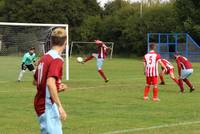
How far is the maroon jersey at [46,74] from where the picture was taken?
22.5 feet

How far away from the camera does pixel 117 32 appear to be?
A: 243 ft

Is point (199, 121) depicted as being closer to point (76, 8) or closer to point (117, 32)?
point (117, 32)

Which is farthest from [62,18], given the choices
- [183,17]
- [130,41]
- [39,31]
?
[39,31]

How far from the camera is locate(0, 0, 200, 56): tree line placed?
2425 inches

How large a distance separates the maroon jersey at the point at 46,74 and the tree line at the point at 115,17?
171 feet

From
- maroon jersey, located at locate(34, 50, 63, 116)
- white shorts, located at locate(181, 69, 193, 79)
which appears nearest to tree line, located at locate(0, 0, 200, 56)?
white shorts, located at locate(181, 69, 193, 79)

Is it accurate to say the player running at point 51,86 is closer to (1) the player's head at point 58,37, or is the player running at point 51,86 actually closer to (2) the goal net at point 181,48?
(1) the player's head at point 58,37

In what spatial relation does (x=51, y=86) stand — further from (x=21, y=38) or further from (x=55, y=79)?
(x=21, y=38)

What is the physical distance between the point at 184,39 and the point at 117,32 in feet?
63.2

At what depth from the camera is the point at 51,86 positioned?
6.77 meters

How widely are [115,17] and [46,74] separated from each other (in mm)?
68417

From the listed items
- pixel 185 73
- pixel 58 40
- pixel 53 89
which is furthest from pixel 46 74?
pixel 185 73

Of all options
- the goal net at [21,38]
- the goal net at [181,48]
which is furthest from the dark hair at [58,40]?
the goal net at [181,48]

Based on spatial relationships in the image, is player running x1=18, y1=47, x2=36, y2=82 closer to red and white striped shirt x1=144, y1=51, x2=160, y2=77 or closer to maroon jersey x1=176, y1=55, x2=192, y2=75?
maroon jersey x1=176, y1=55, x2=192, y2=75
